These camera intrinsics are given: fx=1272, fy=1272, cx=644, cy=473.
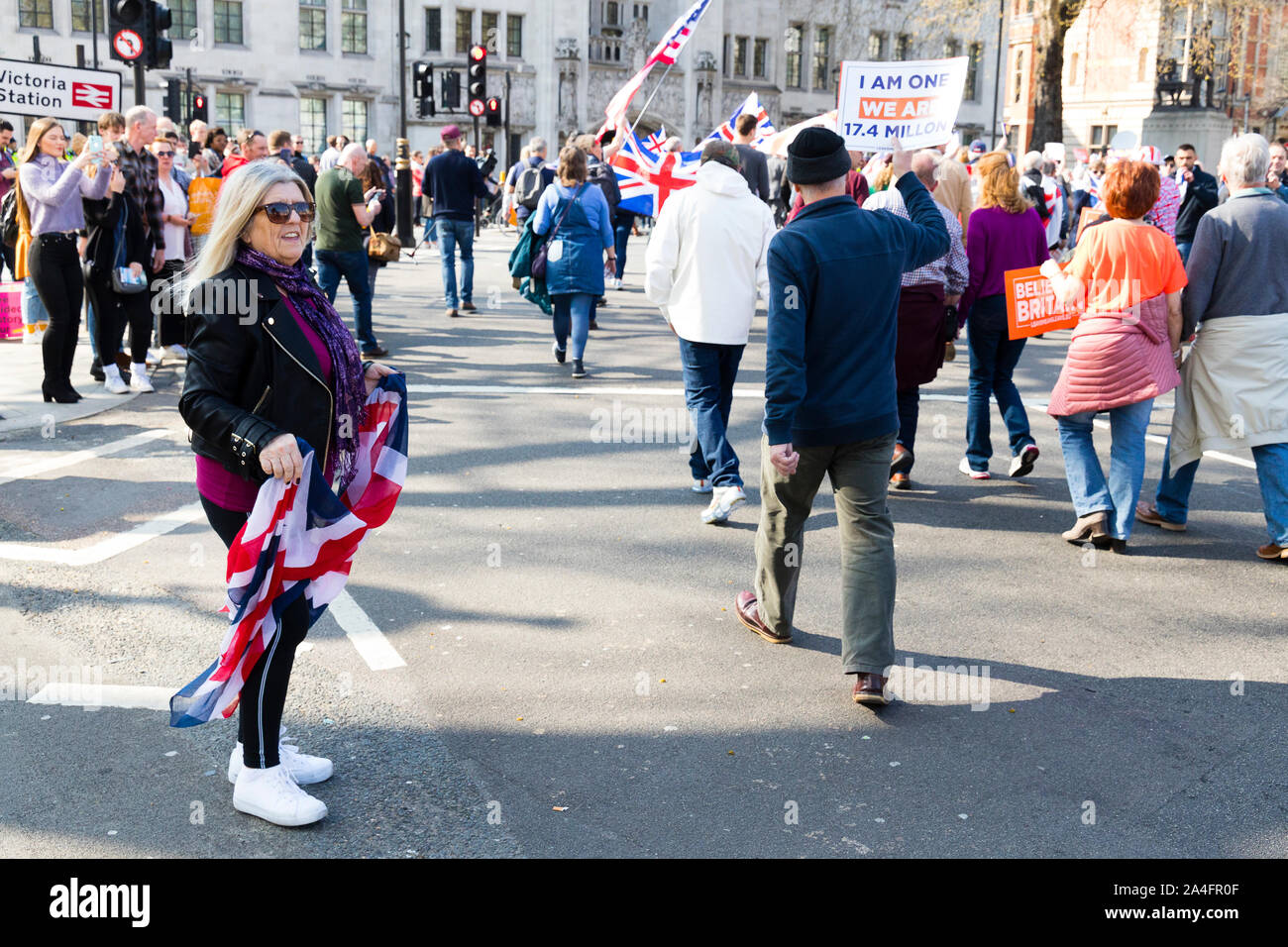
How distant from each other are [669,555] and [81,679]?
2.83m

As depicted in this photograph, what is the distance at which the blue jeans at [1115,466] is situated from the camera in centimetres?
669

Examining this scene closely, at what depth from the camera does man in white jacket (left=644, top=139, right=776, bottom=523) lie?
23.4 ft

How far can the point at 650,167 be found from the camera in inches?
690

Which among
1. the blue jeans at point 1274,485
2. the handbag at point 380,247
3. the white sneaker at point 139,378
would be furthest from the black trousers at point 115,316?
the blue jeans at point 1274,485

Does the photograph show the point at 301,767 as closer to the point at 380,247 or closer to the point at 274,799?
the point at 274,799

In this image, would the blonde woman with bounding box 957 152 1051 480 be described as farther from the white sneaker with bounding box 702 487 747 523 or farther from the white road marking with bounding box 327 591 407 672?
the white road marking with bounding box 327 591 407 672

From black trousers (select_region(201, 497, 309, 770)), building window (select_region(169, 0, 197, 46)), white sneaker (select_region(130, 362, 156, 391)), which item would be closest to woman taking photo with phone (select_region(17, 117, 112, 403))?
white sneaker (select_region(130, 362, 156, 391))

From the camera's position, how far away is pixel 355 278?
12.2 m

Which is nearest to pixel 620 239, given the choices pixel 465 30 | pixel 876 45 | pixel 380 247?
pixel 380 247

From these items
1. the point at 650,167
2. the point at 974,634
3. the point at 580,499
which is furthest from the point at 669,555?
the point at 650,167

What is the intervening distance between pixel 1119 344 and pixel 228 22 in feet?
148

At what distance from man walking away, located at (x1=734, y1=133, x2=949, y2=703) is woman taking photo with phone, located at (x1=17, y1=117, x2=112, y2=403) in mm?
6449
